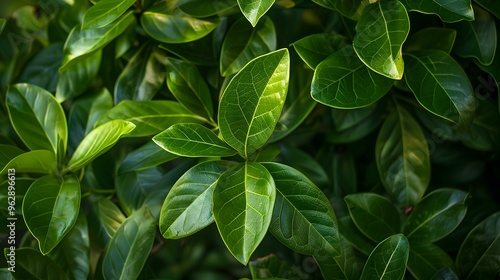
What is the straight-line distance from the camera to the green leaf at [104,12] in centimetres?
90

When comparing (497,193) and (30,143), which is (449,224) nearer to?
(497,193)

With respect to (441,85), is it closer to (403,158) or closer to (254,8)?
(403,158)

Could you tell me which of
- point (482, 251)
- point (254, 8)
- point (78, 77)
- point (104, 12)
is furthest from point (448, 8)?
point (78, 77)

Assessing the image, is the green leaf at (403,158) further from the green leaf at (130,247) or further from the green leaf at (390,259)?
the green leaf at (130,247)

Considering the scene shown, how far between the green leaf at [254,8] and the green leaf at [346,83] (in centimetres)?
12

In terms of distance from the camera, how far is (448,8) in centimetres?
85

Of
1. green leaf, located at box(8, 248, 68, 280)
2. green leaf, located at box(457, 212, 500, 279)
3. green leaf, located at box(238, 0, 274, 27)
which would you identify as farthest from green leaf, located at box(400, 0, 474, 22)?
green leaf, located at box(8, 248, 68, 280)

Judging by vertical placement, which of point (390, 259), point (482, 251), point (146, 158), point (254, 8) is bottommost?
point (482, 251)

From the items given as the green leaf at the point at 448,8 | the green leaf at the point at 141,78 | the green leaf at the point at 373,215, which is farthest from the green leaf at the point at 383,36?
the green leaf at the point at 141,78

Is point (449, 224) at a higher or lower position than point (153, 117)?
lower

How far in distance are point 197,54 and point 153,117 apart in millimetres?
145

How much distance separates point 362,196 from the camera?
991 mm

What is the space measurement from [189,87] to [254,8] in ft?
0.74

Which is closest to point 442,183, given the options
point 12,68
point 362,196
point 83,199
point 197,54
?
point 362,196
